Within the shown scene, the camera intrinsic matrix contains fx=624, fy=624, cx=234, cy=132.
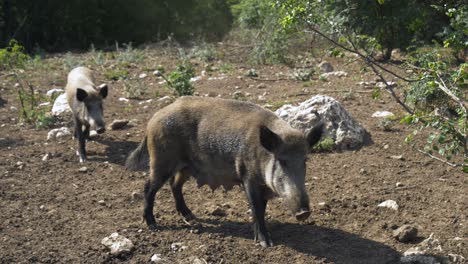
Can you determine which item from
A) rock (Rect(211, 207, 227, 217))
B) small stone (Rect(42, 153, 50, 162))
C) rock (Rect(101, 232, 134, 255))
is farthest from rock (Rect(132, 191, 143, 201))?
small stone (Rect(42, 153, 50, 162))

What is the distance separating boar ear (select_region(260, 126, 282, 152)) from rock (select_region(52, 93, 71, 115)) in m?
6.53

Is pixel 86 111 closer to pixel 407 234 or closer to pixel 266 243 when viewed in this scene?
pixel 266 243

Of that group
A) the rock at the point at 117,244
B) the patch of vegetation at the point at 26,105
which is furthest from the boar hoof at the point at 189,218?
the patch of vegetation at the point at 26,105

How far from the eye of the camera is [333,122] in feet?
25.4

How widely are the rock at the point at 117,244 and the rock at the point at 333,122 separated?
2.92 meters

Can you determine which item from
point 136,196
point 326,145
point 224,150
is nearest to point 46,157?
point 136,196

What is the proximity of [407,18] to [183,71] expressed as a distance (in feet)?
13.1

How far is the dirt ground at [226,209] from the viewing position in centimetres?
545

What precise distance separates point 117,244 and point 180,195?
1.03m

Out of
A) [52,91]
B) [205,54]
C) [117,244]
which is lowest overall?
[52,91]

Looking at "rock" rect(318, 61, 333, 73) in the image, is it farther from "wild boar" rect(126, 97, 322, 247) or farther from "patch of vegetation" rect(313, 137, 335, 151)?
"wild boar" rect(126, 97, 322, 247)

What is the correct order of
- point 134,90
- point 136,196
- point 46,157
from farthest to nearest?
point 134,90, point 46,157, point 136,196

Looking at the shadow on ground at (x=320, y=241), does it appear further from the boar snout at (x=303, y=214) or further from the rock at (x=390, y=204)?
the rock at (x=390, y=204)

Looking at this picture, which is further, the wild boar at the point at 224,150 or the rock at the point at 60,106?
the rock at the point at 60,106
